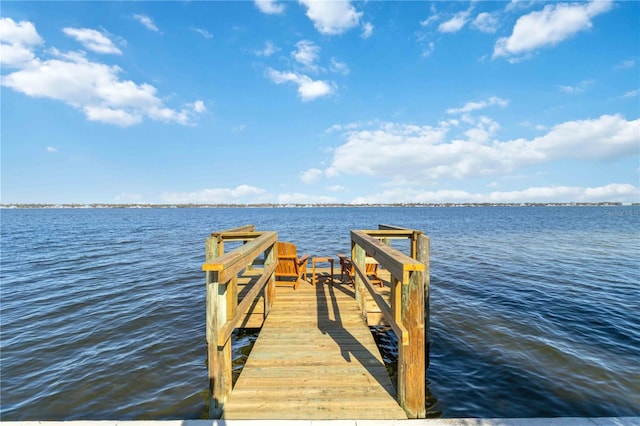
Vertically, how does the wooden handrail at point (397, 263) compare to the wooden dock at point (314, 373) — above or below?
above

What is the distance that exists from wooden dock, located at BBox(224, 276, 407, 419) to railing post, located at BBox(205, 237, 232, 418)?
5.6 inches

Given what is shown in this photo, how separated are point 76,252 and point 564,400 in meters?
22.5

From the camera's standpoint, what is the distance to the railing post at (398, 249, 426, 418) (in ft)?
9.98

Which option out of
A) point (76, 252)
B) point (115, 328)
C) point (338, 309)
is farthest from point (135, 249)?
point (338, 309)

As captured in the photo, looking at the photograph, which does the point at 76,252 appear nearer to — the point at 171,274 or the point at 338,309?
the point at 171,274

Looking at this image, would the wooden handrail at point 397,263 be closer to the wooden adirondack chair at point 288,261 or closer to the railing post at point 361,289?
the railing post at point 361,289

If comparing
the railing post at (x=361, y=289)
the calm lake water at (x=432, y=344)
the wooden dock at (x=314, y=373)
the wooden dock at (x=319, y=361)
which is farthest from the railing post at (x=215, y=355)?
the railing post at (x=361, y=289)

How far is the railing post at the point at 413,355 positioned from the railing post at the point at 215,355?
1.94 meters

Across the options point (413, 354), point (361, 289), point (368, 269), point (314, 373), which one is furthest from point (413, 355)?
point (368, 269)

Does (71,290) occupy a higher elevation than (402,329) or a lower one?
lower

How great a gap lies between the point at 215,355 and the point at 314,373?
4.25ft

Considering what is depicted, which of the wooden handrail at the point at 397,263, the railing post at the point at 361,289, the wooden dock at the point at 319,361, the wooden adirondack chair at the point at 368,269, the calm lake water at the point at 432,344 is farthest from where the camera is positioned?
the wooden adirondack chair at the point at 368,269

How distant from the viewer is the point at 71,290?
31.9 feet

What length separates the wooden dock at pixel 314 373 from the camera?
303 centimetres
